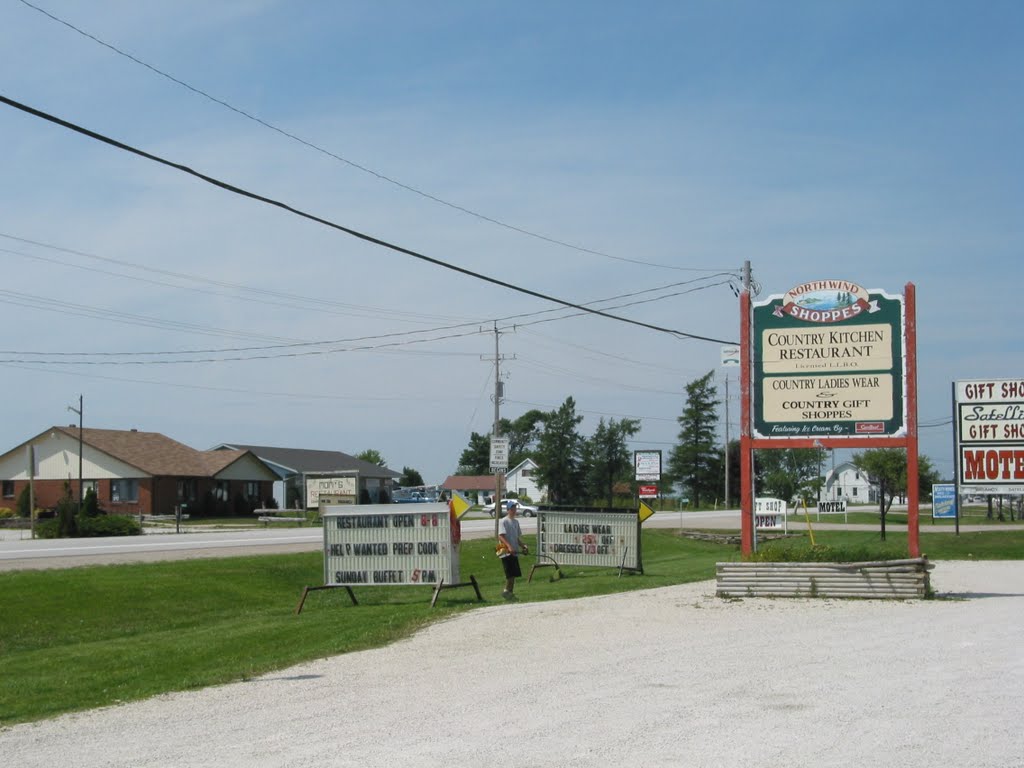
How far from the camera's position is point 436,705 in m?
10.3

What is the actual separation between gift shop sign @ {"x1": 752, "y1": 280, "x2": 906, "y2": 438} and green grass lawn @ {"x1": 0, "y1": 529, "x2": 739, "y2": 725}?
444cm

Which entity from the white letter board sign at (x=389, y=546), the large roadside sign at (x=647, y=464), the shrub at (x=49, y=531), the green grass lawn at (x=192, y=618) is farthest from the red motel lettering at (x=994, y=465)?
the shrub at (x=49, y=531)

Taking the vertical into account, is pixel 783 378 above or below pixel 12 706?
above

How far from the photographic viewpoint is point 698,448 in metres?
109

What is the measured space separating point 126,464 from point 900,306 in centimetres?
5640

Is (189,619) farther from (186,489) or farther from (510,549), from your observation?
(186,489)

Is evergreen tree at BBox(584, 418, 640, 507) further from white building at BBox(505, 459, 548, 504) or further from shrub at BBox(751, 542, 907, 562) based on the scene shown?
shrub at BBox(751, 542, 907, 562)

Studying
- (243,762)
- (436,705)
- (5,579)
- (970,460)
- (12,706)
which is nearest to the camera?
(243,762)

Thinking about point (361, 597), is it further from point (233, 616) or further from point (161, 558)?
point (161, 558)

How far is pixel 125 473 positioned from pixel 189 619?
50871 mm

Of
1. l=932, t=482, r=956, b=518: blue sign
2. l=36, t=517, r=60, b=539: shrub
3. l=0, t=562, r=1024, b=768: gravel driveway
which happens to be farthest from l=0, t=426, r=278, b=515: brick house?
l=0, t=562, r=1024, b=768: gravel driveway

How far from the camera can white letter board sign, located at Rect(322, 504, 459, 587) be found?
20.2m

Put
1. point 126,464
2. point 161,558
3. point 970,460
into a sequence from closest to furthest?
point 161,558 < point 970,460 < point 126,464

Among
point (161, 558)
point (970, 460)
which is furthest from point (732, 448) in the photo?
point (161, 558)
